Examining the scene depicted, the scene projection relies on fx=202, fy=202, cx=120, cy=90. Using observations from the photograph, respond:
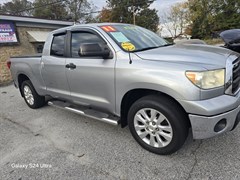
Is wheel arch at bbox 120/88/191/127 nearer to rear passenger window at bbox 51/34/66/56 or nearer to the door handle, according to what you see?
the door handle

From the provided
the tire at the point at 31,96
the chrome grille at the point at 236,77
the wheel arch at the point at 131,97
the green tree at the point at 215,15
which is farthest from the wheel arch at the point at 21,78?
the green tree at the point at 215,15

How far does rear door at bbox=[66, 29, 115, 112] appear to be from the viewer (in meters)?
2.93

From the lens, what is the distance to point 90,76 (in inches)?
123

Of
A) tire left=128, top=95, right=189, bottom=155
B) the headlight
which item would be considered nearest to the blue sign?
tire left=128, top=95, right=189, bottom=155

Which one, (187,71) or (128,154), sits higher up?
(187,71)

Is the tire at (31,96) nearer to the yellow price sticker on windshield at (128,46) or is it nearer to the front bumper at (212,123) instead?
the yellow price sticker on windshield at (128,46)

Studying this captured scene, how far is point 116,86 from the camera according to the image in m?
2.84

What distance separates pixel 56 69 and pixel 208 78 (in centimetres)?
261

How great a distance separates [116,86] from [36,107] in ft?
9.79

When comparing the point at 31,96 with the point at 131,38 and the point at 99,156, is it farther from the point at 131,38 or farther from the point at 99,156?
the point at 131,38

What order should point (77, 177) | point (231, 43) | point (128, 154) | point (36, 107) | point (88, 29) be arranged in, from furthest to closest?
point (231, 43), point (36, 107), point (88, 29), point (128, 154), point (77, 177)

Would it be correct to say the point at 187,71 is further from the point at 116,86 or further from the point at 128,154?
the point at 128,154

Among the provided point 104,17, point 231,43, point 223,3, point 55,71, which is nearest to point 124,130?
point 55,71

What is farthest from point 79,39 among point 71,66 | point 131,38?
point 131,38
